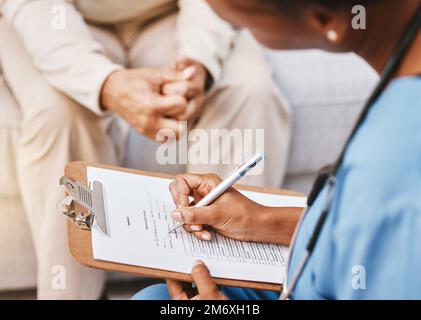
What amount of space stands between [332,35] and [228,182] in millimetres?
198

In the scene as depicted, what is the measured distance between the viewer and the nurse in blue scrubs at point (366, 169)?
389mm

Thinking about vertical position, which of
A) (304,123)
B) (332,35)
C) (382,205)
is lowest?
(304,123)

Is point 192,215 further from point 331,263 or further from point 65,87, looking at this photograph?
point 65,87

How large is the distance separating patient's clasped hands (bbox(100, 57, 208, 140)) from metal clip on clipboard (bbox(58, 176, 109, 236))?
0.38 metres

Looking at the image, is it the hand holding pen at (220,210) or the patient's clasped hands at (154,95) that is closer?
the hand holding pen at (220,210)

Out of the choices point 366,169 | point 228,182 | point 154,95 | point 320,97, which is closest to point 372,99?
point 366,169

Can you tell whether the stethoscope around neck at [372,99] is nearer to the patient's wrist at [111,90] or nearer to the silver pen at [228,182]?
the silver pen at [228,182]

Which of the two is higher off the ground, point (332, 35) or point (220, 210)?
point (332, 35)

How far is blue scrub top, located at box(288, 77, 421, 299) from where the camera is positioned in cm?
39

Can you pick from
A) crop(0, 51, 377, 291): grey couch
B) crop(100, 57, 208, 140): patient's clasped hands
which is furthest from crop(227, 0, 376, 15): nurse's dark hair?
crop(0, 51, 377, 291): grey couch

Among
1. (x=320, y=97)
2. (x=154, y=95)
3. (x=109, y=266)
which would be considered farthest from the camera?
(x=320, y=97)

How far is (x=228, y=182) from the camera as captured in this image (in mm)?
595

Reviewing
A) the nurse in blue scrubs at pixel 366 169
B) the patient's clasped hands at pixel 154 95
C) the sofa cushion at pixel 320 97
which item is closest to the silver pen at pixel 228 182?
the nurse in blue scrubs at pixel 366 169

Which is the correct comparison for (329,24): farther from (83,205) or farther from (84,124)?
(84,124)
